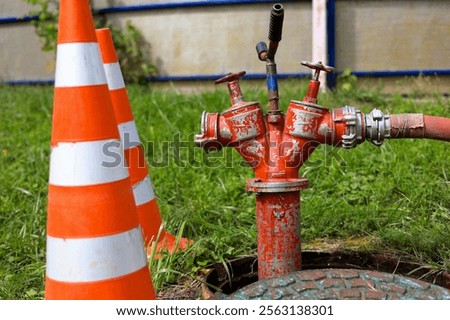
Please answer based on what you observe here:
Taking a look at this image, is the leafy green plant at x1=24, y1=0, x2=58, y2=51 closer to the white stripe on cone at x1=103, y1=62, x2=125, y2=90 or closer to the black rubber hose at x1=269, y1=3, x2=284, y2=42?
the white stripe on cone at x1=103, y1=62, x2=125, y2=90

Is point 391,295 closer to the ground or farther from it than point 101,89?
closer to the ground

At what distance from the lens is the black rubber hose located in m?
2.00

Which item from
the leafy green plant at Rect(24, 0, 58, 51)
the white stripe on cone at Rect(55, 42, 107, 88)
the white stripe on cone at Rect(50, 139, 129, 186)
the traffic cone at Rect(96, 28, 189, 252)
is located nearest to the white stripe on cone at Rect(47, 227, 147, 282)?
the white stripe on cone at Rect(50, 139, 129, 186)

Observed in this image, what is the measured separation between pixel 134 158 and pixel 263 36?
9.43 ft

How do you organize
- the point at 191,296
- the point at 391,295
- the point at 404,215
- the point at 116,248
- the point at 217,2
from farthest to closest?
the point at 217,2, the point at 404,215, the point at 191,296, the point at 116,248, the point at 391,295

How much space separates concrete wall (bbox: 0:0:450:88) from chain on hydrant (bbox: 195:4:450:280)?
291cm

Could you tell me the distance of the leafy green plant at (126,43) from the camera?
568 cm

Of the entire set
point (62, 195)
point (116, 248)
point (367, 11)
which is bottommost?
point (116, 248)

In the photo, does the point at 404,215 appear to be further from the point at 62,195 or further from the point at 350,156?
the point at 62,195

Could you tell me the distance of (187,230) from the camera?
9.51 feet

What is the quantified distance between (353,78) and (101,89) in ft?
10.9

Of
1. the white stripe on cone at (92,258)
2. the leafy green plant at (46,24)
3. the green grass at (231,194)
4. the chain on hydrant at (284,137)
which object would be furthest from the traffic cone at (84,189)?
the leafy green plant at (46,24)

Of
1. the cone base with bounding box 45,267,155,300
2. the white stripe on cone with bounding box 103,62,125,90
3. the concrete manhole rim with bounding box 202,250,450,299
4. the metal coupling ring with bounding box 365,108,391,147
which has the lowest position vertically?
the concrete manhole rim with bounding box 202,250,450,299

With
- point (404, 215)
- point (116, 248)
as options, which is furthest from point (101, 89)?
point (404, 215)
